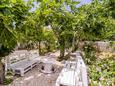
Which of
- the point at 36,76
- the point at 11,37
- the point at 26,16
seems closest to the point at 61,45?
the point at 36,76

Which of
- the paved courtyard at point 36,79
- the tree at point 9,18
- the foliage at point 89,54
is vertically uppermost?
the tree at point 9,18

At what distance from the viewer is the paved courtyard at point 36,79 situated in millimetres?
8414

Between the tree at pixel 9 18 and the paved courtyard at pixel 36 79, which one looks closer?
the tree at pixel 9 18

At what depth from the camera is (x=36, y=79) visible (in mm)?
9156

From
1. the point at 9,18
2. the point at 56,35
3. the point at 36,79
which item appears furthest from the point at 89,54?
the point at 9,18

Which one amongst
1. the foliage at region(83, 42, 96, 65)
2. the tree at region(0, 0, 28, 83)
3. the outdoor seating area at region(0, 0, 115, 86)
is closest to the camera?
the tree at region(0, 0, 28, 83)

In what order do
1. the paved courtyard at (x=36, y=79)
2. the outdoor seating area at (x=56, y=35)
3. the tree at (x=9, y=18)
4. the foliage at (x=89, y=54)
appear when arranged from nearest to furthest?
1. the tree at (x=9, y=18)
2. the outdoor seating area at (x=56, y=35)
3. the paved courtyard at (x=36, y=79)
4. the foliage at (x=89, y=54)

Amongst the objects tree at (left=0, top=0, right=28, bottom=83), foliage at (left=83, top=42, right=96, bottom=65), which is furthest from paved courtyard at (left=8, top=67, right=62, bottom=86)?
foliage at (left=83, top=42, right=96, bottom=65)

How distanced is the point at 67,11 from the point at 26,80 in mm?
6002

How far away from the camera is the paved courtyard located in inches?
331

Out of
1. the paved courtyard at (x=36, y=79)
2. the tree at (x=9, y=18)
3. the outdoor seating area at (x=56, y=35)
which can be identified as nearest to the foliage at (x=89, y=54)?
the outdoor seating area at (x=56, y=35)

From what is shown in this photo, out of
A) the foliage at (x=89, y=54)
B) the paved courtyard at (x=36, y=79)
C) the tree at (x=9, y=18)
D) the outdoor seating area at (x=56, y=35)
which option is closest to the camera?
the tree at (x=9, y=18)

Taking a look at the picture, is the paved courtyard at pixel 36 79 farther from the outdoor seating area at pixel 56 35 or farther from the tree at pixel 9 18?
the tree at pixel 9 18

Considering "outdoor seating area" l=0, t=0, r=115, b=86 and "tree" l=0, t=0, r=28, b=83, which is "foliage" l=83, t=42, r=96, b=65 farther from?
"tree" l=0, t=0, r=28, b=83
